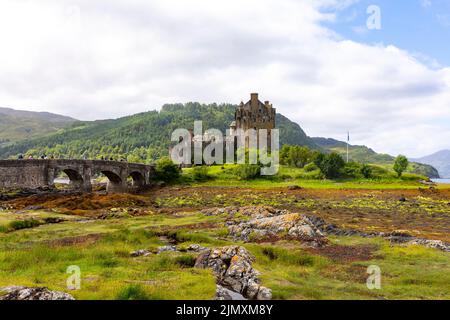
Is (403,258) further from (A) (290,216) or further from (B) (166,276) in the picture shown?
(B) (166,276)

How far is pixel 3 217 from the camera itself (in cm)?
4081

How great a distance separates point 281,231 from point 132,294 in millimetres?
20053

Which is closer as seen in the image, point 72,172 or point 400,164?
point 72,172

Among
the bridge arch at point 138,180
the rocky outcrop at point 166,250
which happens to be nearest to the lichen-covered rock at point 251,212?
the rocky outcrop at point 166,250

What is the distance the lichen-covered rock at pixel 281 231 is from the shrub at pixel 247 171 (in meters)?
86.3

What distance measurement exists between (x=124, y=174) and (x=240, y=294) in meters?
83.3

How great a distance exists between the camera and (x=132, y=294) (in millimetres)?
15531

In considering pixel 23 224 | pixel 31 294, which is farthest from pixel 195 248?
pixel 23 224

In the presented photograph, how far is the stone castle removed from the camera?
6673 inches
